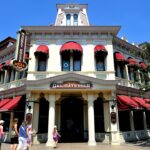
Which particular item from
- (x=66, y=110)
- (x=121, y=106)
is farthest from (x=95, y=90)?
(x=66, y=110)

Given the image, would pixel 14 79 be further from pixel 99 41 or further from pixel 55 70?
pixel 99 41

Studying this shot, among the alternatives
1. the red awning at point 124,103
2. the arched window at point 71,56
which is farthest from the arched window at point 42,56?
the red awning at point 124,103

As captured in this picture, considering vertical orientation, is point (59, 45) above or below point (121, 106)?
above

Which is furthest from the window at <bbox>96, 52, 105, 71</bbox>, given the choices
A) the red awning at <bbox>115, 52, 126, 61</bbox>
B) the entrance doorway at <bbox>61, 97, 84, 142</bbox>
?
the entrance doorway at <bbox>61, 97, 84, 142</bbox>

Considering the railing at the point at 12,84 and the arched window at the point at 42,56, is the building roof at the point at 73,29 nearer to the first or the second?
the arched window at the point at 42,56

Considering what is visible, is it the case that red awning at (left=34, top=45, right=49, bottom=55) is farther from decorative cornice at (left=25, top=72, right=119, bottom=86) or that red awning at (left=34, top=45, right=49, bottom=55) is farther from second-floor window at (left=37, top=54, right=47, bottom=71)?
decorative cornice at (left=25, top=72, right=119, bottom=86)

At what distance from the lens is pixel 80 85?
15.3m

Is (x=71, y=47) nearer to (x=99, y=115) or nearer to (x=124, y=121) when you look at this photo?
(x=99, y=115)

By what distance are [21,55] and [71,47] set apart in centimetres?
449

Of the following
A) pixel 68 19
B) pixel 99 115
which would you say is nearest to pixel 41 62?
pixel 68 19

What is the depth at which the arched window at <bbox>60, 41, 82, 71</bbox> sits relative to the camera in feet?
54.3

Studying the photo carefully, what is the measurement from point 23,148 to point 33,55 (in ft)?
31.7

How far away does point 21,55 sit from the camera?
51.5 feet

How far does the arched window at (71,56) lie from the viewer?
16.5 meters
